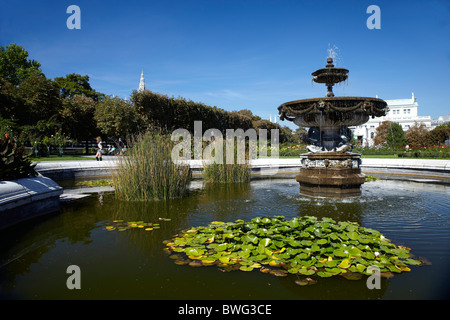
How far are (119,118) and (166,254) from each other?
68.8 ft

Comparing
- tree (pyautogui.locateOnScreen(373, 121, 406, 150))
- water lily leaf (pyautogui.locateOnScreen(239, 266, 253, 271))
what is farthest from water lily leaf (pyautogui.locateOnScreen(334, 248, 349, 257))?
tree (pyautogui.locateOnScreen(373, 121, 406, 150))

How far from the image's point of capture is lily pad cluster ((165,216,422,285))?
2477 millimetres

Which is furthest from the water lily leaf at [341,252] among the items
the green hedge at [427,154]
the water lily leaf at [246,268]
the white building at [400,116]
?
the white building at [400,116]

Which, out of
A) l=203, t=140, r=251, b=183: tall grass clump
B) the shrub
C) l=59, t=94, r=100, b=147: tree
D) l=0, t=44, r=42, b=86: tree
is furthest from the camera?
l=0, t=44, r=42, b=86: tree

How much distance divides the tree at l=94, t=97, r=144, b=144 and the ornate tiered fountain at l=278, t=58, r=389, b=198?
1752 cm

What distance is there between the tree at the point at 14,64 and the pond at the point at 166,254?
36006mm

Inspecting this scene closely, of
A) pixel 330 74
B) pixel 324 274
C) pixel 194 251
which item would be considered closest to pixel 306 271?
pixel 324 274

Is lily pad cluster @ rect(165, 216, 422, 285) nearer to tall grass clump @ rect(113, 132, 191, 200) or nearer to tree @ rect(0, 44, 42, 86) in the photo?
tall grass clump @ rect(113, 132, 191, 200)

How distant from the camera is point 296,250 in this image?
8.96ft

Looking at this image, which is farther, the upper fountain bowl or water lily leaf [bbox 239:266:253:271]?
the upper fountain bowl

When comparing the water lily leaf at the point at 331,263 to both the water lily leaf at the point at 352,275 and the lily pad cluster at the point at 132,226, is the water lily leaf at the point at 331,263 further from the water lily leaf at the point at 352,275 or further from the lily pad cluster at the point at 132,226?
the lily pad cluster at the point at 132,226

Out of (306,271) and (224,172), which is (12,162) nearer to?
(306,271)

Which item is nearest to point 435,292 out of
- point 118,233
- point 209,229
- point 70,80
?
point 209,229
